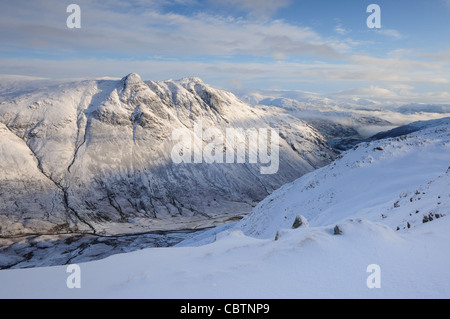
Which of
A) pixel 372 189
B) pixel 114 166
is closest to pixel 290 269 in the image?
pixel 372 189

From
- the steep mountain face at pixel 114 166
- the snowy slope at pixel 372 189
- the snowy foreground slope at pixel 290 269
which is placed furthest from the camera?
the steep mountain face at pixel 114 166

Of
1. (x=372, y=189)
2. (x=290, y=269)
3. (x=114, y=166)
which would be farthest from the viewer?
(x=114, y=166)

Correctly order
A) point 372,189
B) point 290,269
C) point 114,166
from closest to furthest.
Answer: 1. point 290,269
2. point 372,189
3. point 114,166

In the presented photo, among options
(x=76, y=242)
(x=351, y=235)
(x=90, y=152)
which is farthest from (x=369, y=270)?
(x=90, y=152)

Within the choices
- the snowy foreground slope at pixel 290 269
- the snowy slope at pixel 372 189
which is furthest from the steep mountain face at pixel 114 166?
the snowy foreground slope at pixel 290 269

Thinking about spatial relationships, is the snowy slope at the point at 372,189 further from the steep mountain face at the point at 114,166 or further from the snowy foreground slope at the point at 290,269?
the steep mountain face at the point at 114,166

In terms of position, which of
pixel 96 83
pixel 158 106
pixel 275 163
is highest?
pixel 96 83

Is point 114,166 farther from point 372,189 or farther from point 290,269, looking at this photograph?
point 290,269

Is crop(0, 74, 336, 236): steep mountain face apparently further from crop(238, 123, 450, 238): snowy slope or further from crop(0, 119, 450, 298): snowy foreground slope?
crop(0, 119, 450, 298): snowy foreground slope
